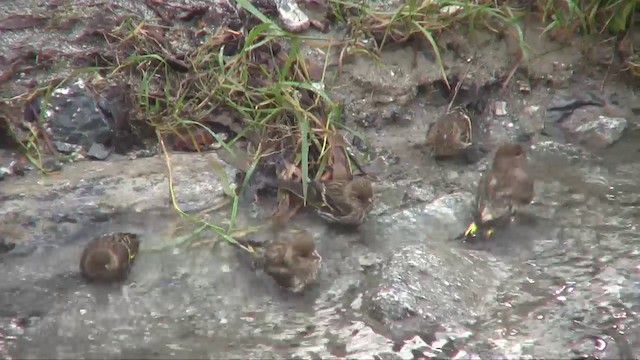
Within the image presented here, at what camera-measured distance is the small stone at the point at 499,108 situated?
4.21 m

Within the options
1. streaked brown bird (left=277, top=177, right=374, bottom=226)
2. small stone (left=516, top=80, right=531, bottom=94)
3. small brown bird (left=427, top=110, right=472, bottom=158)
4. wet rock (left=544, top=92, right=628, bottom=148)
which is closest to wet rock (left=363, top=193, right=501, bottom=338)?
streaked brown bird (left=277, top=177, right=374, bottom=226)

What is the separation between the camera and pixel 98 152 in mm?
3805

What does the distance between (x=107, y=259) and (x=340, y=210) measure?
2.94 feet

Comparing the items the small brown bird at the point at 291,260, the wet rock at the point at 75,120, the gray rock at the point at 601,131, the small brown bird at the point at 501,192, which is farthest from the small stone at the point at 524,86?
the wet rock at the point at 75,120

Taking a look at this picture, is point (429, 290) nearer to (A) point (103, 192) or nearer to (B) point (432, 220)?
(B) point (432, 220)

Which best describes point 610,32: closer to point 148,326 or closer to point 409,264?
point 409,264

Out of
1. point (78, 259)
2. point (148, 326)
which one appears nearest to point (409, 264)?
point (148, 326)

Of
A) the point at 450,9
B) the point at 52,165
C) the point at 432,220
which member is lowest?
the point at 52,165

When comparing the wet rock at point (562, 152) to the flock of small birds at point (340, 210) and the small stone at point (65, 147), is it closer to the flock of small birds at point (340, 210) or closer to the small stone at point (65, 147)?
the flock of small birds at point (340, 210)

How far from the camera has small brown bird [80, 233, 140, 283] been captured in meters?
2.99

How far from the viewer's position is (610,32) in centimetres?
439

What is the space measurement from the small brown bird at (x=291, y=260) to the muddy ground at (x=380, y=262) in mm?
64

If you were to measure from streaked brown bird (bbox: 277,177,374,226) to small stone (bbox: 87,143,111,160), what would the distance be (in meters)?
0.87

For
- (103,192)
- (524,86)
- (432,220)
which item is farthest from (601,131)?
(103,192)
